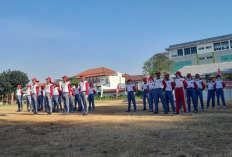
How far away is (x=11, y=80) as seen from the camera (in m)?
59.8

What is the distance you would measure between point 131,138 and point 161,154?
5.01 ft

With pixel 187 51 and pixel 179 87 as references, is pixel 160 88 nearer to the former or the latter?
pixel 179 87

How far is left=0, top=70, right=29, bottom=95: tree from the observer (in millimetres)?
56844

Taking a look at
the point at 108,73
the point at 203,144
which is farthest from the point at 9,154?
the point at 108,73

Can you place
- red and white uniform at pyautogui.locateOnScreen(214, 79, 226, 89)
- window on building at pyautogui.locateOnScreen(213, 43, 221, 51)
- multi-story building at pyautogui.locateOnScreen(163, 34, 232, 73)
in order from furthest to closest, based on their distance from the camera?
window on building at pyautogui.locateOnScreen(213, 43, 221, 51)
multi-story building at pyautogui.locateOnScreen(163, 34, 232, 73)
red and white uniform at pyautogui.locateOnScreen(214, 79, 226, 89)

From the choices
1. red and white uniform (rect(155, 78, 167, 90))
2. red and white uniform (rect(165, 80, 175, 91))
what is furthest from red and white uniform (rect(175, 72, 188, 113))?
red and white uniform (rect(155, 78, 167, 90))

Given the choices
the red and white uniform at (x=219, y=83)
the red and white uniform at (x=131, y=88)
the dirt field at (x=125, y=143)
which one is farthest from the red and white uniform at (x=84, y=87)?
the red and white uniform at (x=219, y=83)

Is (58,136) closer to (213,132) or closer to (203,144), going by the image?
(203,144)

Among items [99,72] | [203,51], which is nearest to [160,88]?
[203,51]

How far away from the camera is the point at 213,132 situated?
6.12m

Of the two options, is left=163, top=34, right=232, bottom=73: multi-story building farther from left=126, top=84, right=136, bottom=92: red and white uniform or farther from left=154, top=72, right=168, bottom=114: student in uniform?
left=154, top=72, right=168, bottom=114: student in uniform

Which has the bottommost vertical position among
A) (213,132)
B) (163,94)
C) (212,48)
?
(213,132)

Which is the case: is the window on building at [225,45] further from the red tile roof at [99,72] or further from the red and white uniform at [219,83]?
the red and white uniform at [219,83]

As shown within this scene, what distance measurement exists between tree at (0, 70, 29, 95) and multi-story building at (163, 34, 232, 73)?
3997cm
